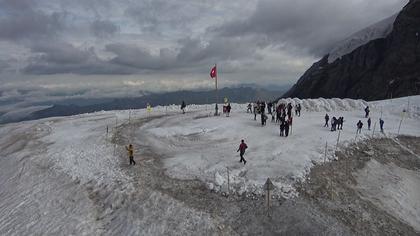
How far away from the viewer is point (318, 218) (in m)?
21.8

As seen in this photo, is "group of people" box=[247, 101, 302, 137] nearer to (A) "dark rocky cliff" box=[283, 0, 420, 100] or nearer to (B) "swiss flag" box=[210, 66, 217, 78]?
(B) "swiss flag" box=[210, 66, 217, 78]

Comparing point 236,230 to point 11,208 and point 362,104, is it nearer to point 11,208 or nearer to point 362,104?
point 11,208

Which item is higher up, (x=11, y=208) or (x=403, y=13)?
(x=403, y=13)

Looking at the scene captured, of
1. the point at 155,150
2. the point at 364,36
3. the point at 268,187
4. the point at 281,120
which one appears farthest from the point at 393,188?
the point at 364,36

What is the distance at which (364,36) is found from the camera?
171 meters

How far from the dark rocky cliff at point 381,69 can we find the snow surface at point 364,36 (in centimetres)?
563

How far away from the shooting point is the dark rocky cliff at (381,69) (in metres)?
126

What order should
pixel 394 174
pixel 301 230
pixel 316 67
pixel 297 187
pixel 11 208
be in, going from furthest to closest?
pixel 316 67 → pixel 394 174 → pixel 11 208 → pixel 297 187 → pixel 301 230

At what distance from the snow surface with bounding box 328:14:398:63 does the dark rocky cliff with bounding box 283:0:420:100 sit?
222 inches

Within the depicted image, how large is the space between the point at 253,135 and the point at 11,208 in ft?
69.6

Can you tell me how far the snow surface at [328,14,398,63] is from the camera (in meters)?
161

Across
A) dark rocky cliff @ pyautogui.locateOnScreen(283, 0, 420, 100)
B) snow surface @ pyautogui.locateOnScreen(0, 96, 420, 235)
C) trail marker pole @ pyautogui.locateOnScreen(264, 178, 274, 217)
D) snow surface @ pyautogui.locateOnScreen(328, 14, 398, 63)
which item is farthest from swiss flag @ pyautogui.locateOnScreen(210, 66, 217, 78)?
snow surface @ pyautogui.locateOnScreen(328, 14, 398, 63)

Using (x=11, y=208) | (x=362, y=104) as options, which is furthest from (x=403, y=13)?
(x=11, y=208)

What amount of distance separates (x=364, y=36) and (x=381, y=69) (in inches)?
1361
